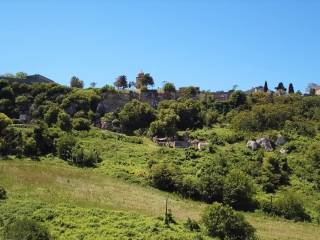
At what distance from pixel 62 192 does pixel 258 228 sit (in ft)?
62.8

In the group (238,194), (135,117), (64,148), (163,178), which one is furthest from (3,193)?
(135,117)

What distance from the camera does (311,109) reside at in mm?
99625

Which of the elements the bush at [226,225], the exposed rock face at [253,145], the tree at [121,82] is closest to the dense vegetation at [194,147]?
the bush at [226,225]

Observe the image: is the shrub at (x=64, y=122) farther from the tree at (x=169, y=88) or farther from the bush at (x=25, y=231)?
the bush at (x=25, y=231)

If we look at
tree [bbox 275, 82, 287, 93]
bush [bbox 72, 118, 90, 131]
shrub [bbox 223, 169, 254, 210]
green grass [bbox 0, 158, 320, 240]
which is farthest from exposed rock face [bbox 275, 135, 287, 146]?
tree [bbox 275, 82, 287, 93]

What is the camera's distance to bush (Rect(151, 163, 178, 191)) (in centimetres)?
6556

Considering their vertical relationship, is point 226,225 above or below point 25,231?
above

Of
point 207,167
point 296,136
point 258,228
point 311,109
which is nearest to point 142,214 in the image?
point 258,228

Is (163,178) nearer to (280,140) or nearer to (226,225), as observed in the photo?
(226,225)

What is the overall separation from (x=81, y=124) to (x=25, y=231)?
135ft

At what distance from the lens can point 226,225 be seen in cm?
5262

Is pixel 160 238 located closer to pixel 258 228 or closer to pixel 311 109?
pixel 258 228

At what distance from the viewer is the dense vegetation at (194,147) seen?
2496 inches

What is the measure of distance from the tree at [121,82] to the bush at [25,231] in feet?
248
